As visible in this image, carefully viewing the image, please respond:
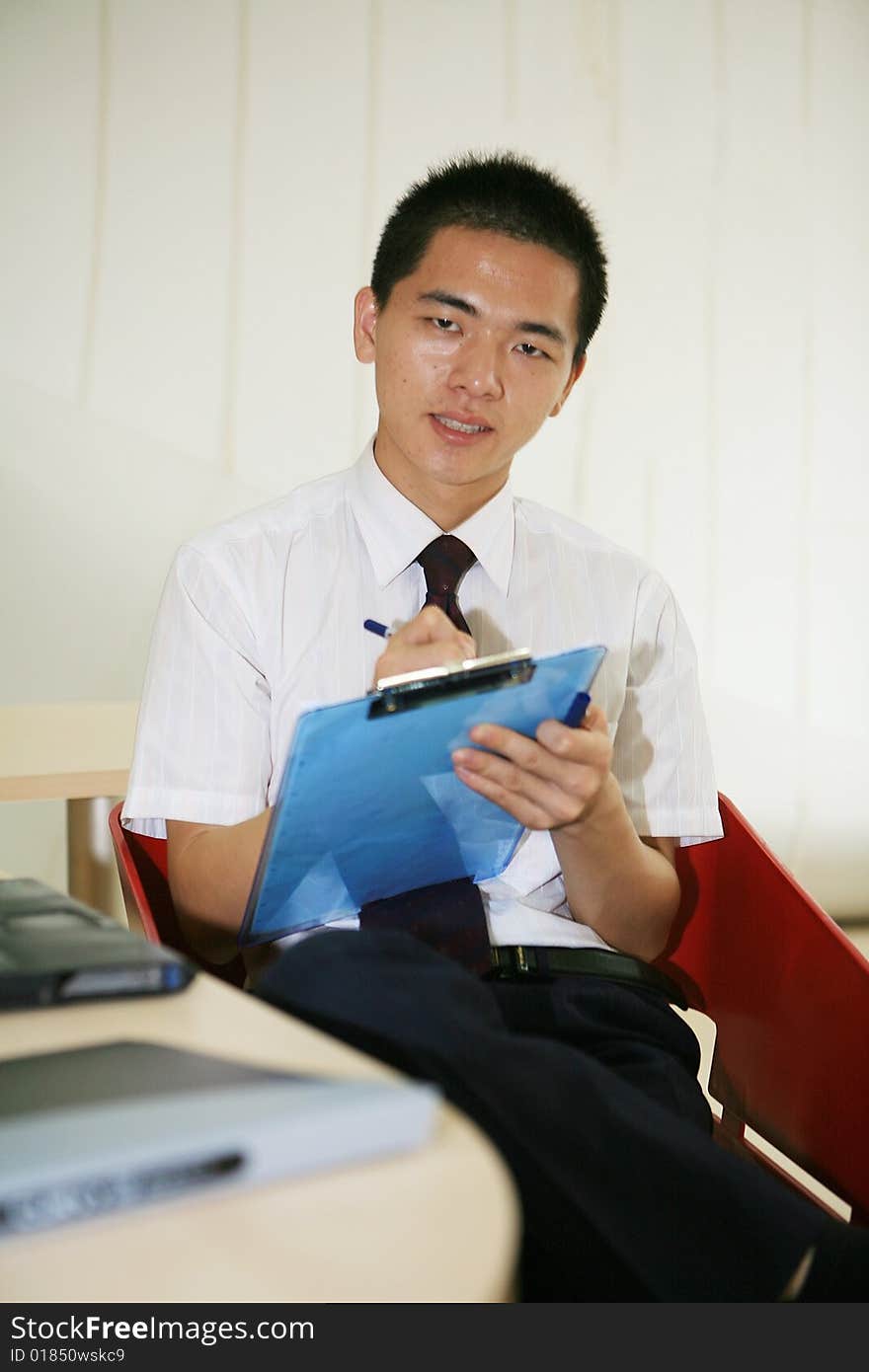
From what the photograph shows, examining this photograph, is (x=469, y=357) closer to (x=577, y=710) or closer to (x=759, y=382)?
(x=577, y=710)

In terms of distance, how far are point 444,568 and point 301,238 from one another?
5.22 ft

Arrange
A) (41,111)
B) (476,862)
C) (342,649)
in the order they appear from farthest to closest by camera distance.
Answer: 1. (41,111)
2. (342,649)
3. (476,862)

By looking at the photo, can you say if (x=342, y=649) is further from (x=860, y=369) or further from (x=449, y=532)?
(x=860, y=369)

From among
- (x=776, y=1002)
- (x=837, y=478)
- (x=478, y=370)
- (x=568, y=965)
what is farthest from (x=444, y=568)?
(x=837, y=478)

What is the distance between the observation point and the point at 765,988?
1180 mm

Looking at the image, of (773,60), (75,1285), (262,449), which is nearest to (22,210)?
(262,449)

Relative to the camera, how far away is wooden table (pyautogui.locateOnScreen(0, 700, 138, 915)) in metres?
1.73

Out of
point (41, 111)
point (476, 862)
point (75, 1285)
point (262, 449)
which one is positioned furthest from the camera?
point (262, 449)

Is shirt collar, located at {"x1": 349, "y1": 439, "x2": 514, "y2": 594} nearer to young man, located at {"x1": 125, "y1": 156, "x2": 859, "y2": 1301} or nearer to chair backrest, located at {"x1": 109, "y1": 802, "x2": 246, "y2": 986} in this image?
young man, located at {"x1": 125, "y1": 156, "x2": 859, "y2": 1301}

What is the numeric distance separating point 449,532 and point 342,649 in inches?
7.6

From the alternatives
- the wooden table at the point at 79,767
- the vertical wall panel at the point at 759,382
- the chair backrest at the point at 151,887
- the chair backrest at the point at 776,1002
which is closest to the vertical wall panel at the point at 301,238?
the wooden table at the point at 79,767

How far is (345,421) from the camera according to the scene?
271 centimetres

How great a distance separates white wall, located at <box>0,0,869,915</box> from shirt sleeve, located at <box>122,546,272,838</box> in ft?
4.60

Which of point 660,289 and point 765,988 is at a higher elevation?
point 660,289
